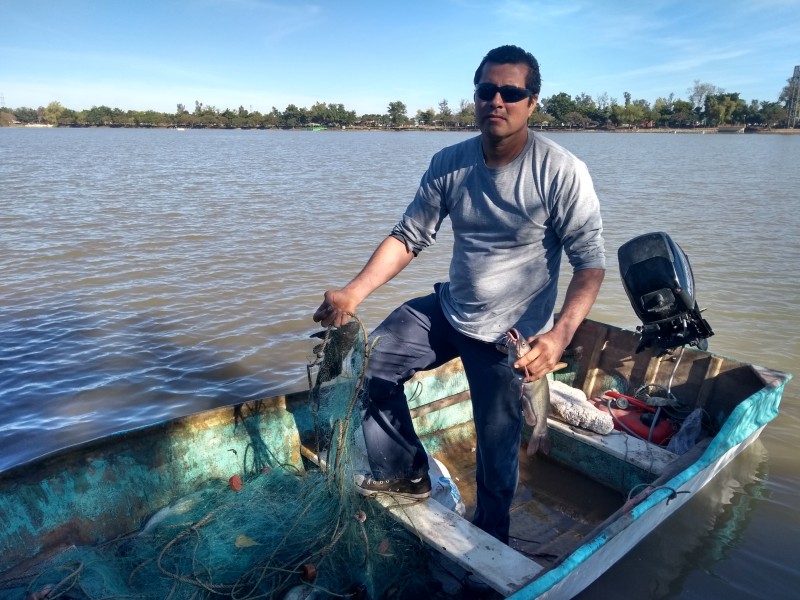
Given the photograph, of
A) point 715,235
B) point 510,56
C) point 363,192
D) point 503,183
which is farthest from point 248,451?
point 363,192

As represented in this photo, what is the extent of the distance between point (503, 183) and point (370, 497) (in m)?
2.07

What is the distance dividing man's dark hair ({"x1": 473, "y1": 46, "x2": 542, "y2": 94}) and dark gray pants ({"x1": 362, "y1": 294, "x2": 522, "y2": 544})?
1.35m

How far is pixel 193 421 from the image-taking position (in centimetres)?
422

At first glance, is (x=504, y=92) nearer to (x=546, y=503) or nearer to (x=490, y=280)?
(x=490, y=280)

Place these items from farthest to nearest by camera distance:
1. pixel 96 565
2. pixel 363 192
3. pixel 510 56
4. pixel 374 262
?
pixel 363 192 < pixel 374 262 < pixel 96 565 < pixel 510 56

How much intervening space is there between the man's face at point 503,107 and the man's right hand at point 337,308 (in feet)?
3.82

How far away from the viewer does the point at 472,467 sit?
5.47 metres

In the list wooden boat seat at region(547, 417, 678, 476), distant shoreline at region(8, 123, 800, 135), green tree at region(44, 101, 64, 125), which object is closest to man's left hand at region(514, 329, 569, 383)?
wooden boat seat at region(547, 417, 678, 476)

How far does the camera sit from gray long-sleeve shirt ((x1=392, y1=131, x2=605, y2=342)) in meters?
3.00

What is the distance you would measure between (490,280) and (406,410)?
1.08 m

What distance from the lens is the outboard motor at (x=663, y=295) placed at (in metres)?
5.42

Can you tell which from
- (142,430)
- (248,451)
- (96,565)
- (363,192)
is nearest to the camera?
Answer: (96,565)

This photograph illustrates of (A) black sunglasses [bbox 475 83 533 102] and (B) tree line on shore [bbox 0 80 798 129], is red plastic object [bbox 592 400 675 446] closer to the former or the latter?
(A) black sunglasses [bbox 475 83 533 102]

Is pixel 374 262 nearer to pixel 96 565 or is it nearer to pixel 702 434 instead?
pixel 96 565
